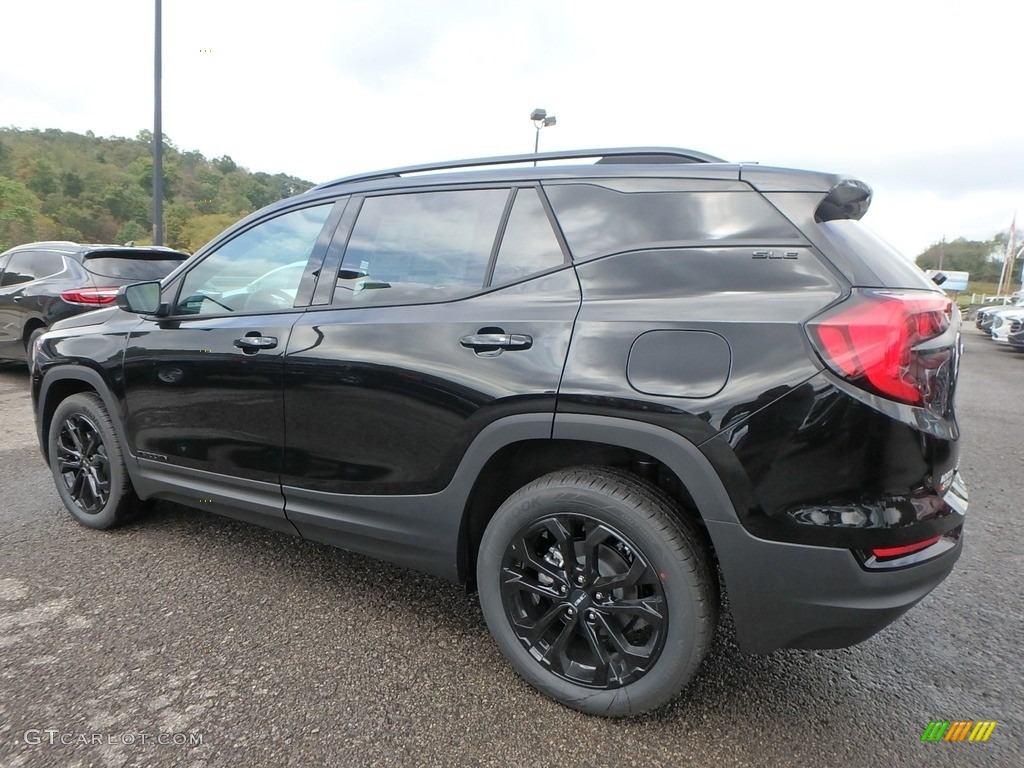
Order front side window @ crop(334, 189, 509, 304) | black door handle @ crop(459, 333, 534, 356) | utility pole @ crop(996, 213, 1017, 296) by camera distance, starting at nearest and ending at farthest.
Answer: black door handle @ crop(459, 333, 534, 356) < front side window @ crop(334, 189, 509, 304) < utility pole @ crop(996, 213, 1017, 296)

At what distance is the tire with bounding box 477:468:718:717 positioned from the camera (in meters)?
1.79

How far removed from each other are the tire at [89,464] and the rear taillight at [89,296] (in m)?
3.74

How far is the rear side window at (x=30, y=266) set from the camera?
7023mm

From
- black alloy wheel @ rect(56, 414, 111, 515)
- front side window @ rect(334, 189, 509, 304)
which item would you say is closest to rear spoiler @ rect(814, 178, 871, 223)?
front side window @ rect(334, 189, 509, 304)

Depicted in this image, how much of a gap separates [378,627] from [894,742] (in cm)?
175

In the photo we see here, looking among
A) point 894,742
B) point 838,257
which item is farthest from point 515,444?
point 894,742

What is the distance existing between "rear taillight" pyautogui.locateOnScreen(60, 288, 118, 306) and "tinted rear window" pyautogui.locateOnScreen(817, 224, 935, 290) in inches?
274

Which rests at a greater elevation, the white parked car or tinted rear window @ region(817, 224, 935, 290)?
tinted rear window @ region(817, 224, 935, 290)

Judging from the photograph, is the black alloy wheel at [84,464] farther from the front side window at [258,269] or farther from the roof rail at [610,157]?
the roof rail at [610,157]

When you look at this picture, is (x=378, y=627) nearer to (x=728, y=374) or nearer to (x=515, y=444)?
(x=515, y=444)

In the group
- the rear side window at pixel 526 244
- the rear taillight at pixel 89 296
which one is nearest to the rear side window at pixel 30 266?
the rear taillight at pixel 89 296

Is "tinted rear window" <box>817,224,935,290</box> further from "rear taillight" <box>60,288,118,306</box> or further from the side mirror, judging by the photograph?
"rear taillight" <box>60,288,118,306</box>

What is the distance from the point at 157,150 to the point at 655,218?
12860 mm

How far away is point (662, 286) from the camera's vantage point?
1.85 metres
